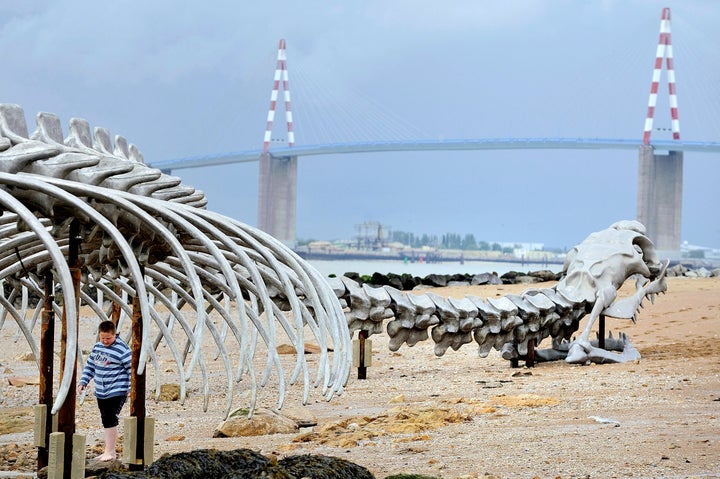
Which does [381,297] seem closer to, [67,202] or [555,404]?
[555,404]

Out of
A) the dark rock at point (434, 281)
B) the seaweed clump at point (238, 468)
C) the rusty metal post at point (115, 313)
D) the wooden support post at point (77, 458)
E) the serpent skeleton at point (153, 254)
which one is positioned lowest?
the wooden support post at point (77, 458)

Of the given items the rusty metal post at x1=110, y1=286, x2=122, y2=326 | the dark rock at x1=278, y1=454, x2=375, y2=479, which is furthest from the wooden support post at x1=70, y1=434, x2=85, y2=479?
the rusty metal post at x1=110, y1=286, x2=122, y2=326

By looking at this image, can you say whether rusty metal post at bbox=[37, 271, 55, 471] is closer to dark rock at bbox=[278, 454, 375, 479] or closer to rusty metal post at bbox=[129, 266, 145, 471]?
rusty metal post at bbox=[129, 266, 145, 471]

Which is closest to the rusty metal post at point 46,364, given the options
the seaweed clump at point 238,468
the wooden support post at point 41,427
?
the wooden support post at point 41,427

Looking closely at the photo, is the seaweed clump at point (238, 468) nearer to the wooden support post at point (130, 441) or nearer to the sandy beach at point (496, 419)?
the wooden support post at point (130, 441)

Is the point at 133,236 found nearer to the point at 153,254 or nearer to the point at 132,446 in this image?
the point at 153,254

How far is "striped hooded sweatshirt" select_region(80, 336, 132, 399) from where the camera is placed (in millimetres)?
6461

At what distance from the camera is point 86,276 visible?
6973mm

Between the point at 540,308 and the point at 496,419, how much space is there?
333cm

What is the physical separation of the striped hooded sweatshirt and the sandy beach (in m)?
0.69

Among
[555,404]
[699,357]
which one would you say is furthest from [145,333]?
[699,357]

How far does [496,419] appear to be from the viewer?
7906 mm

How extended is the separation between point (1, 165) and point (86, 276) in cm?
192

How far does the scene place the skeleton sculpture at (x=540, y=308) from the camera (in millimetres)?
9758
